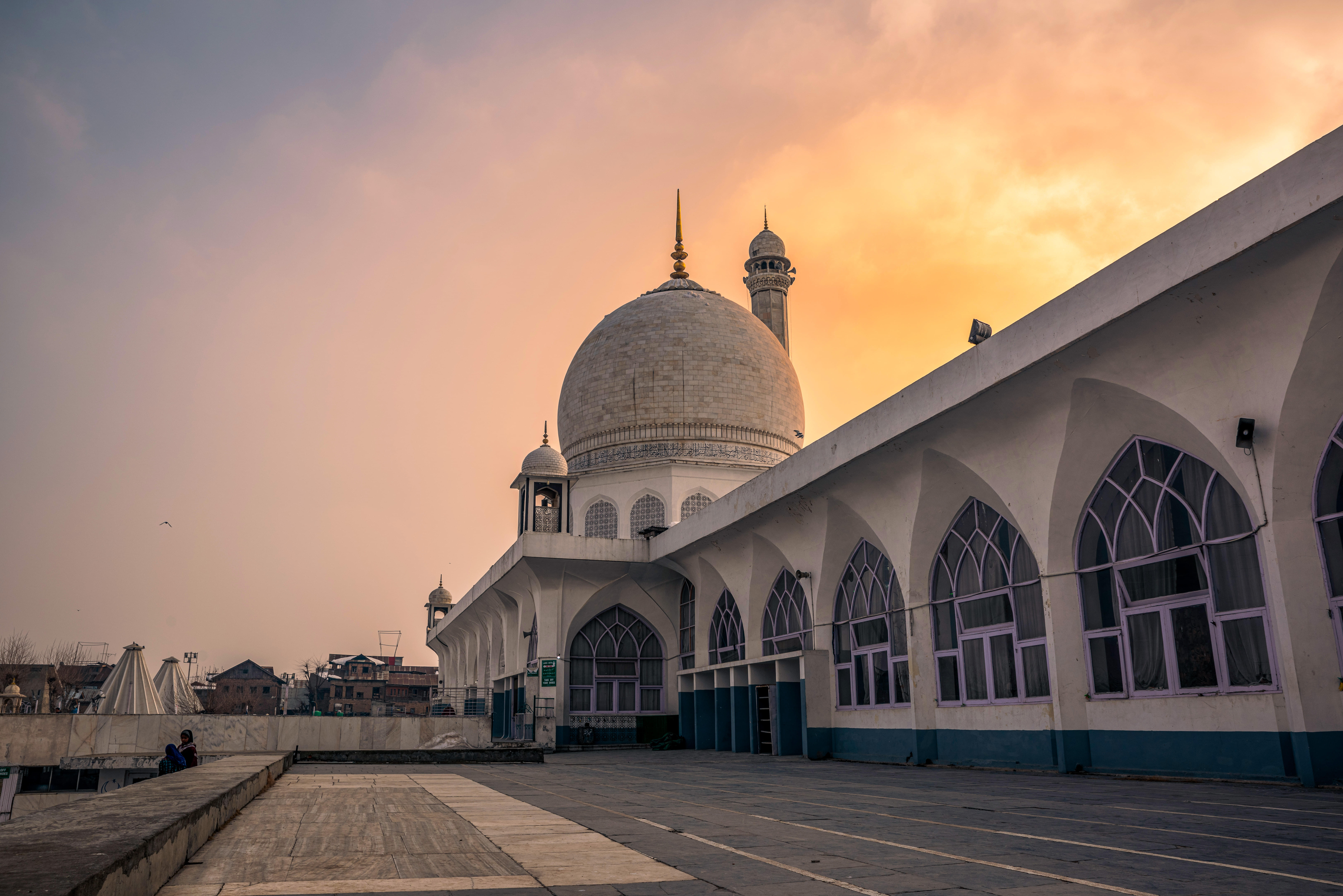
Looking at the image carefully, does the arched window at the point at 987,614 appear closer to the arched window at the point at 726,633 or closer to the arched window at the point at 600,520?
the arched window at the point at 726,633

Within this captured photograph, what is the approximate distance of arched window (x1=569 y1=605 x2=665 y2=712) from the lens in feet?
93.9

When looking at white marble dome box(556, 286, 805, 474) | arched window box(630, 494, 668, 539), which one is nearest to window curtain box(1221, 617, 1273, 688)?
arched window box(630, 494, 668, 539)

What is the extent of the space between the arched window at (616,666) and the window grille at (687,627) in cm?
96

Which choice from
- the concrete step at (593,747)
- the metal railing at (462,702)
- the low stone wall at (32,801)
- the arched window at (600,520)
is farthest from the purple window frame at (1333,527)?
the low stone wall at (32,801)

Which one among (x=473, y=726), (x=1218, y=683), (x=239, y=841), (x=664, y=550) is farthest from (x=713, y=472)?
(x=239, y=841)

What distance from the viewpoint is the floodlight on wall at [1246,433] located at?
409 inches

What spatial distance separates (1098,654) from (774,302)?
3262 cm

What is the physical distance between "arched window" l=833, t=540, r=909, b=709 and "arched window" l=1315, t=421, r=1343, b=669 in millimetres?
7724

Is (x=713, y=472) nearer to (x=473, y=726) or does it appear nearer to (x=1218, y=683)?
(x=473, y=726)

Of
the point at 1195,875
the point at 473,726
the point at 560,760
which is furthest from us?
the point at 473,726

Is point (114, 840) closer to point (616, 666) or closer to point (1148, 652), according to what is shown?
point (1148, 652)

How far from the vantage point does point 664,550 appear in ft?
87.8

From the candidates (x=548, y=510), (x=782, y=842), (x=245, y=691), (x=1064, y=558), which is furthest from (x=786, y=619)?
(x=245, y=691)

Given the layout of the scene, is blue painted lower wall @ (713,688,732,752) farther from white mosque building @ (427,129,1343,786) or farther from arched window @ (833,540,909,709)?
arched window @ (833,540,909,709)
